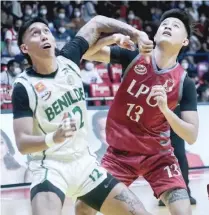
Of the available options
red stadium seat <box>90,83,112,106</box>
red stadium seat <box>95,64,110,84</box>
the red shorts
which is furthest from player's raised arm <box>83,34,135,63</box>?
red stadium seat <box>95,64,110,84</box>

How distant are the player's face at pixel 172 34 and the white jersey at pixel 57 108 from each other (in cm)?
91

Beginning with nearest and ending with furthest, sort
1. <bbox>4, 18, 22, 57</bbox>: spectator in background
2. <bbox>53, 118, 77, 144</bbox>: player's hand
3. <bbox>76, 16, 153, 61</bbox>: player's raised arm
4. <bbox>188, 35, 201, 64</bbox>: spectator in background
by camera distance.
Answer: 1. <bbox>53, 118, 77, 144</bbox>: player's hand
2. <bbox>76, 16, 153, 61</bbox>: player's raised arm
3. <bbox>4, 18, 22, 57</bbox>: spectator in background
4. <bbox>188, 35, 201, 64</bbox>: spectator in background

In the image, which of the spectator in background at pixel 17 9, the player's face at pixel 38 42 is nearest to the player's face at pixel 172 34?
the player's face at pixel 38 42

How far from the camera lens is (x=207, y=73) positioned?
15.7m

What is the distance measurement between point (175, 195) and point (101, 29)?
4.64ft

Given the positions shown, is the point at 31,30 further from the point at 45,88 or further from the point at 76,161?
the point at 76,161

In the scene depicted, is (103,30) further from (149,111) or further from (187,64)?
(187,64)

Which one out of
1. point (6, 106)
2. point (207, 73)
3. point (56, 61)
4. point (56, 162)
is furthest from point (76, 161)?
point (207, 73)

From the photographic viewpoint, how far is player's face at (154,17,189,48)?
15.4ft

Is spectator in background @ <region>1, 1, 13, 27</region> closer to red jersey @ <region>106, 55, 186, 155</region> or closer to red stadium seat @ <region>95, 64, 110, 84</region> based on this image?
red stadium seat @ <region>95, 64, 110, 84</region>

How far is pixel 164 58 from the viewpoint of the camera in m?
4.78

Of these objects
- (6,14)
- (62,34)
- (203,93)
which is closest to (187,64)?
(203,93)

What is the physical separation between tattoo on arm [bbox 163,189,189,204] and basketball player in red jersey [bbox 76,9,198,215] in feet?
0.26

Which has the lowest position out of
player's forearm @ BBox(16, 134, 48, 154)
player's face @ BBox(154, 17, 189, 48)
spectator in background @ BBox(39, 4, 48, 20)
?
spectator in background @ BBox(39, 4, 48, 20)
